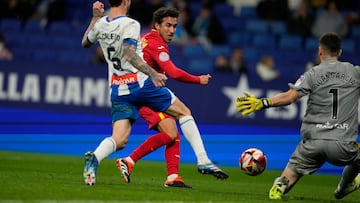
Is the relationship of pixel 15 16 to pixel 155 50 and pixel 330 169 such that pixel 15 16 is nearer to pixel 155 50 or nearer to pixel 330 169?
pixel 330 169

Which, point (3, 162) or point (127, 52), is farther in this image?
point (3, 162)

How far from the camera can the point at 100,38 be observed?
9617 millimetres

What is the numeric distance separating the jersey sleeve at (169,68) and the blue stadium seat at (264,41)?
12086 mm

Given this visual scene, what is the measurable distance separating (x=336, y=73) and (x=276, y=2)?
518 inches

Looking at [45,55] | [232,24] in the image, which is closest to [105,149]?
[232,24]

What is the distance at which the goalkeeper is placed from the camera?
9.00 m

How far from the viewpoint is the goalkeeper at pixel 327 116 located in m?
9.00

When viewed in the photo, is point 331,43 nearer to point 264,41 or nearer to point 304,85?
point 304,85

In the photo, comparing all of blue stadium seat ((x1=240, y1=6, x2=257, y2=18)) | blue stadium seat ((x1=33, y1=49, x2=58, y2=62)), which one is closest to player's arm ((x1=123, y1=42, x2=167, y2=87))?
blue stadium seat ((x1=240, y1=6, x2=257, y2=18))

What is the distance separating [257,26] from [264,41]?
21.5 inches

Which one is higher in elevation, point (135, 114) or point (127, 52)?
point (127, 52)

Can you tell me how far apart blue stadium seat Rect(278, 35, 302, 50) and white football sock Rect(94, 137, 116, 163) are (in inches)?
500

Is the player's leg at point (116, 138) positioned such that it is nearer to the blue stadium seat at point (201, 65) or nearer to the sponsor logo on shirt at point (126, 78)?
the sponsor logo on shirt at point (126, 78)

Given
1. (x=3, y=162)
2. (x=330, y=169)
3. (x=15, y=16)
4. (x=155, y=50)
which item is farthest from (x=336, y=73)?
(x=15, y=16)
